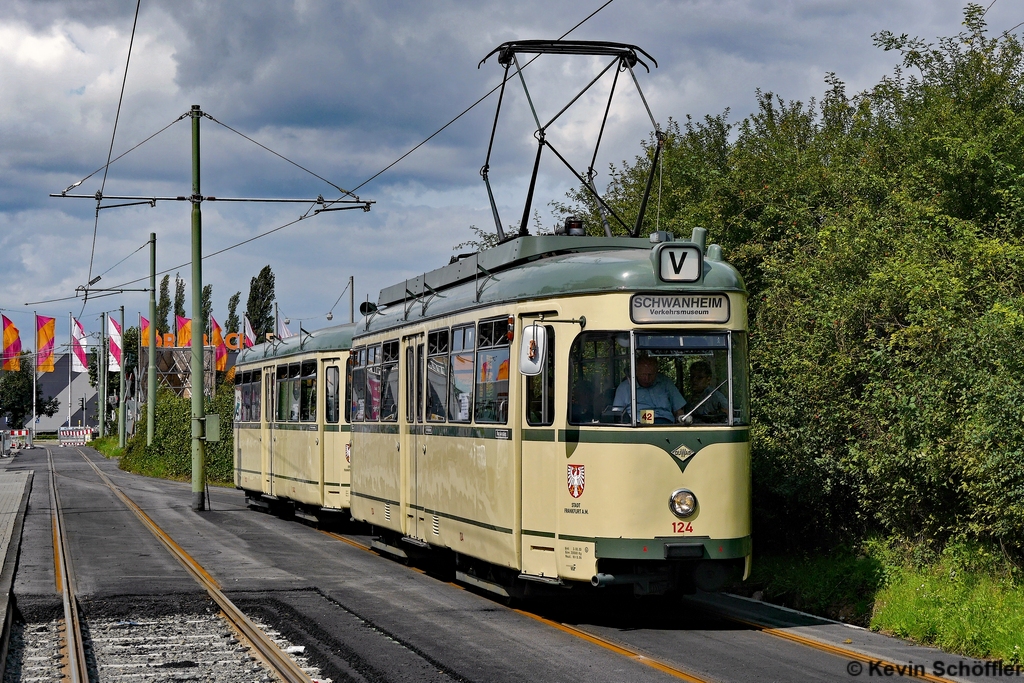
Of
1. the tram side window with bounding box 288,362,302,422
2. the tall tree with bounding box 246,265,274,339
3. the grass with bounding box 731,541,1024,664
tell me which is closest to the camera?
the grass with bounding box 731,541,1024,664

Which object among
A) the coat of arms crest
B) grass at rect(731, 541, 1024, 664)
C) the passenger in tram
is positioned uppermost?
the passenger in tram

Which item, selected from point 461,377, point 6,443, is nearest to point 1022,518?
point 461,377

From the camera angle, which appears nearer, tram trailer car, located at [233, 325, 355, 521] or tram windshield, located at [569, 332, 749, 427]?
tram windshield, located at [569, 332, 749, 427]

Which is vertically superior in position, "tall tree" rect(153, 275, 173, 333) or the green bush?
"tall tree" rect(153, 275, 173, 333)

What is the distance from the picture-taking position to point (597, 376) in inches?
424

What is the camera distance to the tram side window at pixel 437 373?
1345 centimetres

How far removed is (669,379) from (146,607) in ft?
18.7

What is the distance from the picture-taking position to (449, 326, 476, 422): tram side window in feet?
41.3

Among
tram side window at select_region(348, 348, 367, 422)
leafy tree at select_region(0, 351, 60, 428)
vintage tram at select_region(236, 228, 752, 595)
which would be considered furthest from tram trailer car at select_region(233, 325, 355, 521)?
leafy tree at select_region(0, 351, 60, 428)

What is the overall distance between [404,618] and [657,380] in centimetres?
327

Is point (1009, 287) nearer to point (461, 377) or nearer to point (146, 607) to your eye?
point (461, 377)

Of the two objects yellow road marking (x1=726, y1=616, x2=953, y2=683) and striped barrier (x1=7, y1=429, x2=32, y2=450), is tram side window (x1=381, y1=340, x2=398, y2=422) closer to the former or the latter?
yellow road marking (x1=726, y1=616, x2=953, y2=683)

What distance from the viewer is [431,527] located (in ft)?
45.6

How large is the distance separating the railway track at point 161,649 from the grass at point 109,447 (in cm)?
4469
